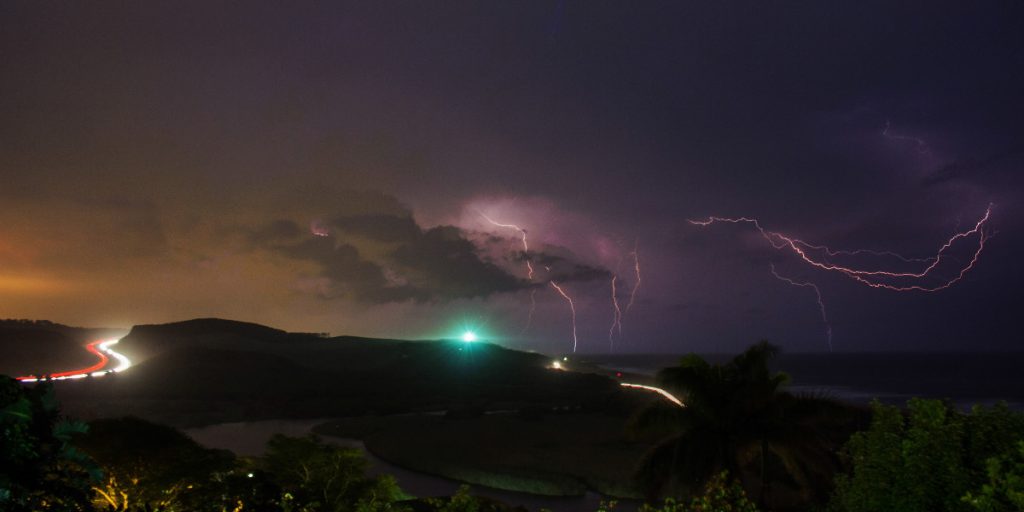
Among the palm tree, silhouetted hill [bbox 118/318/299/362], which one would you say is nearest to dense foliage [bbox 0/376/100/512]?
the palm tree

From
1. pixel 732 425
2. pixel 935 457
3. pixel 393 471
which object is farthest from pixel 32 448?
pixel 393 471

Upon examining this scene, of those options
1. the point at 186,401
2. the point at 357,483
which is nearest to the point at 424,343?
the point at 186,401

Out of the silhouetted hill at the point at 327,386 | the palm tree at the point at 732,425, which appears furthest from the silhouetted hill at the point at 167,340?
the palm tree at the point at 732,425

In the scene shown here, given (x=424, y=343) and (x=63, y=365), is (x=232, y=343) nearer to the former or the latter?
(x=424, y=343)

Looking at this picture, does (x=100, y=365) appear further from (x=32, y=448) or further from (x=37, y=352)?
(x=32, y=448)

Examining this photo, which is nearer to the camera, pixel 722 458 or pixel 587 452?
pixel 722 458

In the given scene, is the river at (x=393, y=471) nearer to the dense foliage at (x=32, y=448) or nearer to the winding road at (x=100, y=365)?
the dense foliage at (x=32, y=448)

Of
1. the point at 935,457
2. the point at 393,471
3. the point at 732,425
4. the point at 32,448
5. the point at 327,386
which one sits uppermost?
the point at 32,448
